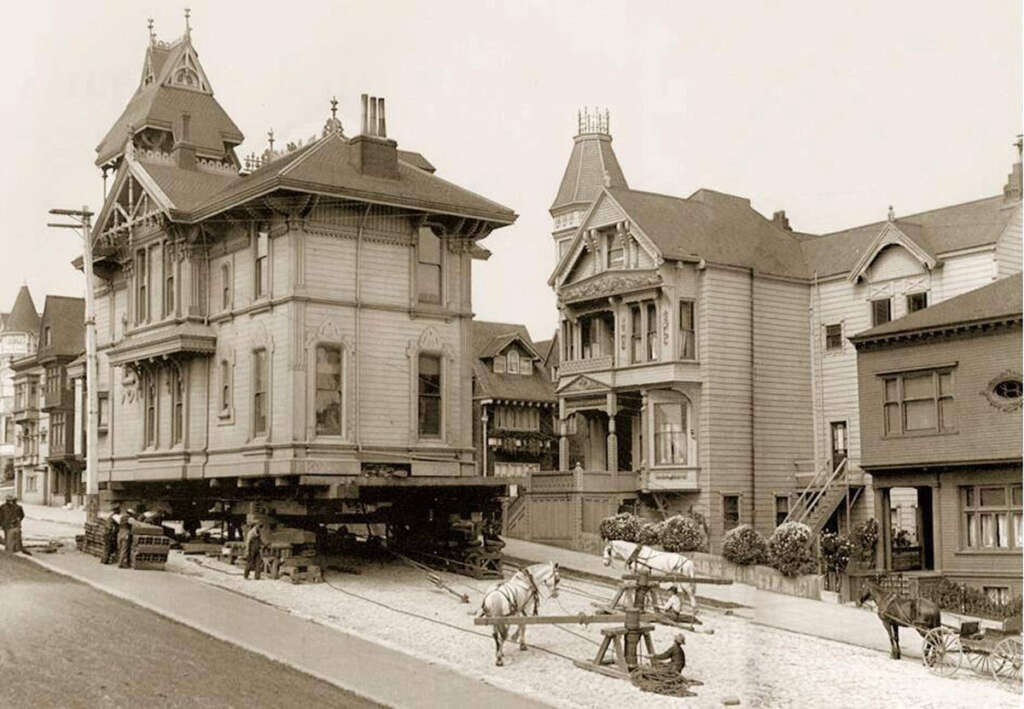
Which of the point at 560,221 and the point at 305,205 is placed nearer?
the point at 305,205

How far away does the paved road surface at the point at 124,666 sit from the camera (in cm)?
1631

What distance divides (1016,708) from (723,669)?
14.7ft

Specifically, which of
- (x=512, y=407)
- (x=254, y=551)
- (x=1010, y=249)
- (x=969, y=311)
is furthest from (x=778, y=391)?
(x=254, y=551)

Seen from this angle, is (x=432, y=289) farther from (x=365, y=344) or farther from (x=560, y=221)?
(x=560, y=221)

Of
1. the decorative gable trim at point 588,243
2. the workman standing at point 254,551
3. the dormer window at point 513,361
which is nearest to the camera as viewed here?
the workman standing at point 254,551

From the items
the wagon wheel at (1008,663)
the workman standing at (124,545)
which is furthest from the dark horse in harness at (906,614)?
the workman standing at (124,545)

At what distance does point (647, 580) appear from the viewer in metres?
21.8

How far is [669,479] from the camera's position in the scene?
4462 centimetres

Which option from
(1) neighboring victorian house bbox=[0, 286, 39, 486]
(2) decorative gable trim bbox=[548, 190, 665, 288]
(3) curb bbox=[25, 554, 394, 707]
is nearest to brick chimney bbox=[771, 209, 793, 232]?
(2) decorative gable trim bbox=[548, 190, 665, 288]

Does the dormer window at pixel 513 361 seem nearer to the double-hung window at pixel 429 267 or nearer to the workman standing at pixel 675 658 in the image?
the double-hung window at pixel 429 267

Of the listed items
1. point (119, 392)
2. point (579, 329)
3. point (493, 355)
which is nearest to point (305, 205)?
point (119, 392)

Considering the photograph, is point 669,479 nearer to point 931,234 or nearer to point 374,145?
point 931,234

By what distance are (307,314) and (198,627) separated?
9.43m

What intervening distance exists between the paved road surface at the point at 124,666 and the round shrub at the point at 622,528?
18457 millimetres
